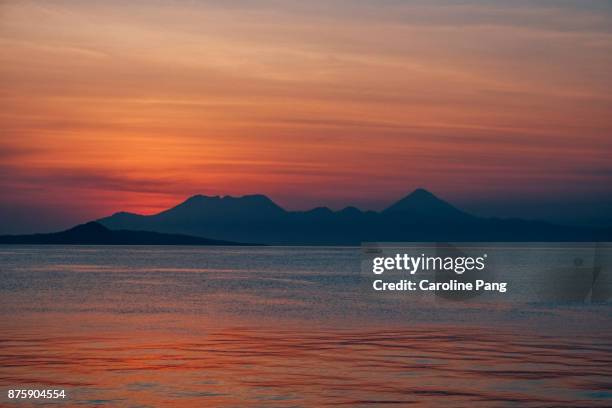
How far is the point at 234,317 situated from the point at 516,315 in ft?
55.0

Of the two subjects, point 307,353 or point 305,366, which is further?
point 307,353

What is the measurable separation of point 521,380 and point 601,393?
264cm

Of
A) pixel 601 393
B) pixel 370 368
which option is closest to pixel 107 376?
pixel 370 368

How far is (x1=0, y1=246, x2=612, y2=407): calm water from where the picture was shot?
81.8 ft

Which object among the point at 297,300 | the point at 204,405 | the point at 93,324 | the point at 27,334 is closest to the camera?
the point at 204,405

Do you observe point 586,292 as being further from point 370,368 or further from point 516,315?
point 370,368

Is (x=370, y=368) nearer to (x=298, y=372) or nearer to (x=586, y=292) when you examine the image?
(x=298, y=372)

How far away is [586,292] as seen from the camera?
262 feet

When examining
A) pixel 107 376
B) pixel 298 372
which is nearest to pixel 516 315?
pixel 298 372

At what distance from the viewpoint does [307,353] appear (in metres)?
33.5

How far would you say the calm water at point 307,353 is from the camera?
24.9 meters

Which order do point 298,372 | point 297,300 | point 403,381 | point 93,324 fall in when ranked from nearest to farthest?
1. point 403,381
2. point 298,372
3. point 93,324
4. point 297,300

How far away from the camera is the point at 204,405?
77.2 ft

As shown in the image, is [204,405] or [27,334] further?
[27,334]
